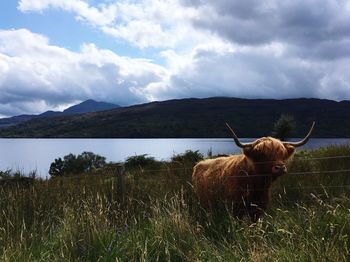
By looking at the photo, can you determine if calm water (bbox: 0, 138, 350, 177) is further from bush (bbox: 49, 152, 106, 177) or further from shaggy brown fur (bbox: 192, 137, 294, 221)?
shaggy brown fur (bbox: 192, 137, 294, 221)

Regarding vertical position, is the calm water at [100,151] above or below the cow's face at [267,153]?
below

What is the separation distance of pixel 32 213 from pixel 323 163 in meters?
5.95

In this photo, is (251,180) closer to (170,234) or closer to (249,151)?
(249,151)

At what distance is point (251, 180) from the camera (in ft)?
21.9

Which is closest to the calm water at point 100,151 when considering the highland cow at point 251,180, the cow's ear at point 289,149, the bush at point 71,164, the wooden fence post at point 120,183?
the bush at point 71,164

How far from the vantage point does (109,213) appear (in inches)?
258

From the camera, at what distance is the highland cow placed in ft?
21.2

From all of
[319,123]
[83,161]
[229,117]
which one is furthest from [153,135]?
[83,161]

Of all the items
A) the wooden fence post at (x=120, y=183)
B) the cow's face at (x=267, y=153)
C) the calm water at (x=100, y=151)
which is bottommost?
the calm water at (x=100, y=151)

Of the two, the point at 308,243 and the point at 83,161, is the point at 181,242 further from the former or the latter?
the point at 83,161

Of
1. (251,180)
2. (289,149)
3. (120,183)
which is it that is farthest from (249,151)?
(120,183)

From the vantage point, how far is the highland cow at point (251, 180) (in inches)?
254

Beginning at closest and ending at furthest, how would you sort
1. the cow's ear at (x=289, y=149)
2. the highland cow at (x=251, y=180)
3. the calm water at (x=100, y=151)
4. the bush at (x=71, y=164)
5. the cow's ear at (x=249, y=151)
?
the highland cow at (x=251, y=180) → the cow's ear at (x=249, y=151) → the cow's ear at (x=289, y=149) → the calm water at (x=100, y=151) → the bush at (x=71, y=164)

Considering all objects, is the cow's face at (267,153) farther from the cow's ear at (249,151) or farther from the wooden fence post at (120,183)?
the wooden fence post at (120,183)
